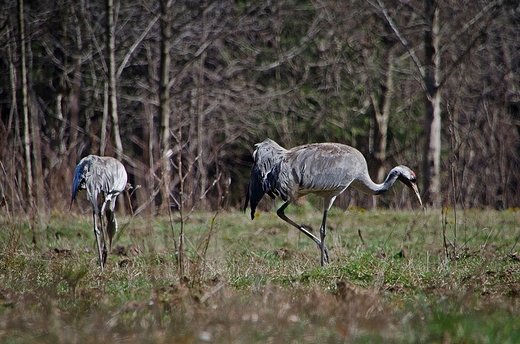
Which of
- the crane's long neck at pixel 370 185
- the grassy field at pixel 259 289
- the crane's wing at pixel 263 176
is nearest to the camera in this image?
the grassy field at pixel 259 289

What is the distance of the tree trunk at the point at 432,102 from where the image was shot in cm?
1428

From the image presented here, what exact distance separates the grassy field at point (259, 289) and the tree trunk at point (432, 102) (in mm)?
4647

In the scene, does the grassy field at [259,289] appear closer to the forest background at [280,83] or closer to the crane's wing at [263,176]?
the crane's wing at [263,176]

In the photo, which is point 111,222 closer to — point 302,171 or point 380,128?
point 302,171

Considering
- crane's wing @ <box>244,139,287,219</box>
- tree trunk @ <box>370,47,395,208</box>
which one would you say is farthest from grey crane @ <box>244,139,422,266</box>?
tree trunk @ <box>370,47,395,208</box>

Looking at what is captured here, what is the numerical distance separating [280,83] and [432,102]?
5483 mm

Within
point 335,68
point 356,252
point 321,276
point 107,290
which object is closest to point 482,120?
point 335,68

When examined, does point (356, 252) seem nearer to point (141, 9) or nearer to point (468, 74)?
point (141, 9)

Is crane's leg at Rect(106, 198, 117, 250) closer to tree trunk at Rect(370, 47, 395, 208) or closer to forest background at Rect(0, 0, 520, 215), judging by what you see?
forest background at Rect(0, 0, 520, 215)

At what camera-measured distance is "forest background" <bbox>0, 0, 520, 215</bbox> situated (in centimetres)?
1451

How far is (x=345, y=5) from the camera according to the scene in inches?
704

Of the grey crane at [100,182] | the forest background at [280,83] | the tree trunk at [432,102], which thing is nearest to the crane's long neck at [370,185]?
the grey crane at [100,182]

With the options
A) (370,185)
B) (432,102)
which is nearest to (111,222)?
(370,185)

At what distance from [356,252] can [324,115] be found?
426 inches
